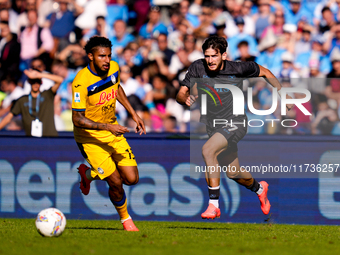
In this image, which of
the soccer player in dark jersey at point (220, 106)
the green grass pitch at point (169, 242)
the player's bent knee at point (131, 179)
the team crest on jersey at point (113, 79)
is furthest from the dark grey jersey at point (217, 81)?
the green grass pitch at point (169, 242)

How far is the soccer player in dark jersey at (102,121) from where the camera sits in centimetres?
654

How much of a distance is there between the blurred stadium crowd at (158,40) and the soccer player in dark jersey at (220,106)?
276cm

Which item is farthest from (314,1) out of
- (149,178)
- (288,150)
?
(149,178)

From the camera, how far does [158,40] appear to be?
11.9 meters

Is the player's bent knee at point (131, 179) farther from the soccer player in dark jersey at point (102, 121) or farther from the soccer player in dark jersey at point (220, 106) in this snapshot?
the soccer player in dark jersey at point (220, 106)

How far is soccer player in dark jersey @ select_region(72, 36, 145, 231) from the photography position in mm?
6543

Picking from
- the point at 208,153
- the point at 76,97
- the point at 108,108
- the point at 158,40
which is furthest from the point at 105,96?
the point at 158,40

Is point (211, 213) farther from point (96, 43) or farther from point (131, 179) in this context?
point (96, 43)

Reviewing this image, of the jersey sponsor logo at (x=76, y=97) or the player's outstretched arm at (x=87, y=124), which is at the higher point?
the jersey sponsor logo at (x=76, y=97)

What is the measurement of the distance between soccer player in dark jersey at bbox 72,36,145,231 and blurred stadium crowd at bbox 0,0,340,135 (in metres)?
2.98

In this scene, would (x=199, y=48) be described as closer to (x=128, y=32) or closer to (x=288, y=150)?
(x=128, y=32)

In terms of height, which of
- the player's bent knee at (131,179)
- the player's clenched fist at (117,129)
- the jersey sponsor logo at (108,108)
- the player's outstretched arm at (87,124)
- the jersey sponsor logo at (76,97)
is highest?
the jersey sponsor logo at (76,97)

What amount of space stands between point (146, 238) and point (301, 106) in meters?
4.94

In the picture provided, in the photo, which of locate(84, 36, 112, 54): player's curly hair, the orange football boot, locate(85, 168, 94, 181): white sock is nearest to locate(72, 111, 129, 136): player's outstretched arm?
locate(84, 36, 112, 54): player's curly hair
